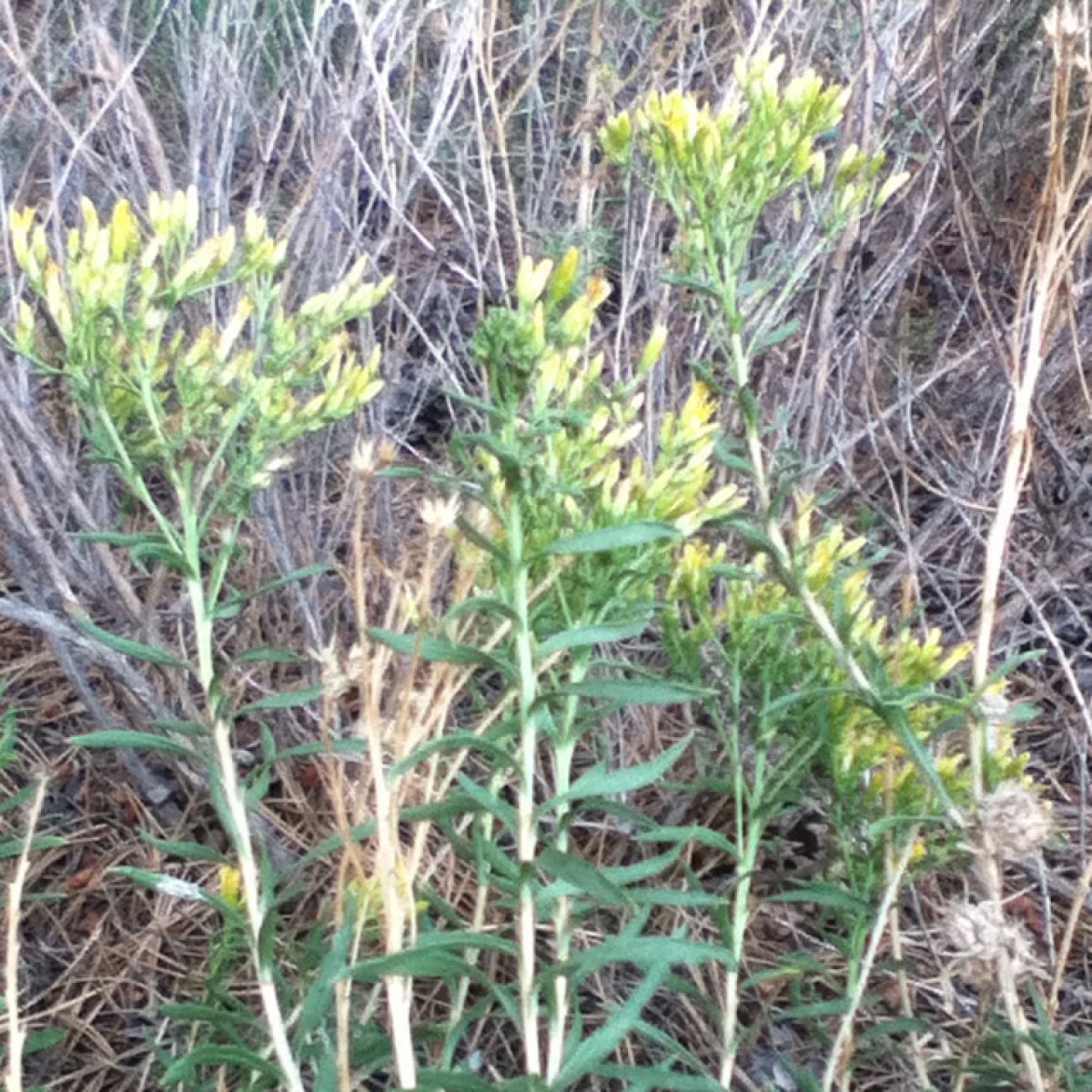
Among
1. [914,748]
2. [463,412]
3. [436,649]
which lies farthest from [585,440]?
[463,412]

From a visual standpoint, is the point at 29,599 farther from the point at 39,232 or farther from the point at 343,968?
the point at 343,968

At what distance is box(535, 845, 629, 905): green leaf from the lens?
1.13m

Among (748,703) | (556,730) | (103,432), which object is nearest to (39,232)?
(103,432)

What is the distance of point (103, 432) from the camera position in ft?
4.05

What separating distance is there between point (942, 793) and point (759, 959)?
745 millimetres

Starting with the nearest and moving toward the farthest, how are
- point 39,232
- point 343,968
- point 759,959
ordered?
1. point 343,968
2. point 39,232
3. point 759,959

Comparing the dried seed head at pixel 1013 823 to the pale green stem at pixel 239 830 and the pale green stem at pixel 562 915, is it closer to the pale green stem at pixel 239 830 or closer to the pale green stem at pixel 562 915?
the pale green stem at pixel 562 915

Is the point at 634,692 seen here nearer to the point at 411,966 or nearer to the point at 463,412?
the point at 411,966

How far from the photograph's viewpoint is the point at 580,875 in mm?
1143

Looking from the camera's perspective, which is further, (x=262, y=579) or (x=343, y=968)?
(x=262, y=579)

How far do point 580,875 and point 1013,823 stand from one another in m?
0.44

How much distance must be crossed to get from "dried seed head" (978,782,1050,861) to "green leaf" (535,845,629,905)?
14.8 inches

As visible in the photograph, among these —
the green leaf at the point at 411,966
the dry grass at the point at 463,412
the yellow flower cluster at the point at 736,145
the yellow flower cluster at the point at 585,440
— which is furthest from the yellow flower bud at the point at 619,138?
the green leaf at the point at 411,966

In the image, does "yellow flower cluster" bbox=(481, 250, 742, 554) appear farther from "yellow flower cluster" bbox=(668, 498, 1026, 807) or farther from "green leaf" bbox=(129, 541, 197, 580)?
"green leaf" bbox=(129, 541, 197, 580)
